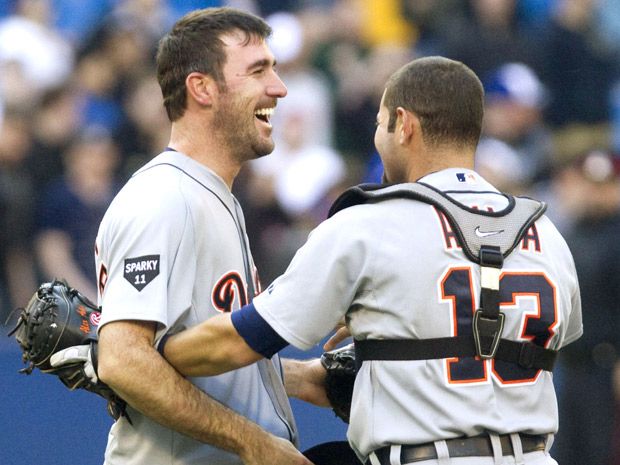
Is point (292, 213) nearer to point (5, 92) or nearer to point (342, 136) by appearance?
point (342, 136)

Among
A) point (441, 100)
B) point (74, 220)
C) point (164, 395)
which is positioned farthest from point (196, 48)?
point (74, 220)

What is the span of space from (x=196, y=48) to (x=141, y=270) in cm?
83

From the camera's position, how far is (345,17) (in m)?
8.65

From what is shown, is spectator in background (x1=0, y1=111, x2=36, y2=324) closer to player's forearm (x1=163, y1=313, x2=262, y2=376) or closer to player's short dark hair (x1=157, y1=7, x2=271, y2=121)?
player's short dark hair (x1=157, y1=7, x2=271, y2=121)

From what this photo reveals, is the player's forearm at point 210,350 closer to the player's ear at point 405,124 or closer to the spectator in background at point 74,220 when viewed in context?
the player's ear at point 405,124

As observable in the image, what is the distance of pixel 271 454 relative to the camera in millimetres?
3447

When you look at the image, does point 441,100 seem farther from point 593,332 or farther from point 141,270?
point 593,332

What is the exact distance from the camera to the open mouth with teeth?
3879mm

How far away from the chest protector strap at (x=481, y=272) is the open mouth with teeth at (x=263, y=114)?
2.20ft

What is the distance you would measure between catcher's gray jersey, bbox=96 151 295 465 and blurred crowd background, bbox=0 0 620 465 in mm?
3854

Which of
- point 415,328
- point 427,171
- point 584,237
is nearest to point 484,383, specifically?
point 415,328

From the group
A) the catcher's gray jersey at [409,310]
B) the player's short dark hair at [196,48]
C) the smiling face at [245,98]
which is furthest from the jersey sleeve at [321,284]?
the player's short dark hair at [196,48]

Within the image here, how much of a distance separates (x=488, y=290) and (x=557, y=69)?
5.80 meters

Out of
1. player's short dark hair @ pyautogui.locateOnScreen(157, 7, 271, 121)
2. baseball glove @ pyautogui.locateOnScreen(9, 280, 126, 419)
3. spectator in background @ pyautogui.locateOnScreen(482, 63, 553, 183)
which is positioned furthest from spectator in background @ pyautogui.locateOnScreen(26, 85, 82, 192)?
baseball glove @ pyautogui.locateOnScreen(9, 280, 126, 419)
